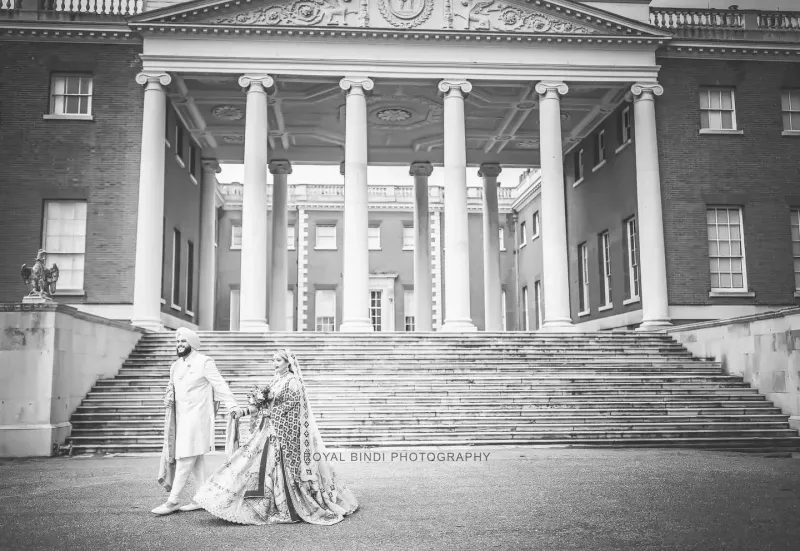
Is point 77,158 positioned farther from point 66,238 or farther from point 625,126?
point 625,126

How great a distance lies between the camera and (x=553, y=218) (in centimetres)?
2492

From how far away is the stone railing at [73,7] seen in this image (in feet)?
81.0

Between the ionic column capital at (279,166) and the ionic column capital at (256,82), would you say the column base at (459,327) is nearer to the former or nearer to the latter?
the ionic column capital at (256,82)

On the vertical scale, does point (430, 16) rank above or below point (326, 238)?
above

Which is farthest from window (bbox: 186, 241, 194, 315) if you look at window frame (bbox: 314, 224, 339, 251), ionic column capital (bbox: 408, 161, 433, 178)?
window frame (bbox: 314, 224, 339, 251)

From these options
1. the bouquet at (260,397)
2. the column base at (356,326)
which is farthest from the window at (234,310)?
the bouquet at (260,397)

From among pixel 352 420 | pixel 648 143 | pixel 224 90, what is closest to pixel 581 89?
pixel 648 143

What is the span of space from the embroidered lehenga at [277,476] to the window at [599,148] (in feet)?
80.4

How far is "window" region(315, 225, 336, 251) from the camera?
4656 cm

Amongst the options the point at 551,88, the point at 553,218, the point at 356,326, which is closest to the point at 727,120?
the point at 551,88

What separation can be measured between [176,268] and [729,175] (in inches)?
793

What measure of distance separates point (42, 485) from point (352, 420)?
21.5ft

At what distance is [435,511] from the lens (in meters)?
8.74

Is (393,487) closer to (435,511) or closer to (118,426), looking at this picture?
(435,511)
